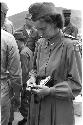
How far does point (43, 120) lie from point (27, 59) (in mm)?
2398

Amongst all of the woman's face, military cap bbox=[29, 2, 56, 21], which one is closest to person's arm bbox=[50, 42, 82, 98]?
the woman's face

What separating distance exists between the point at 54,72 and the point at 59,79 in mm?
73

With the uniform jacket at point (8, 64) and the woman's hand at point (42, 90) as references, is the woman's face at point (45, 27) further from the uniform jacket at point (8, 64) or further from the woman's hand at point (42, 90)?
the uniform jacket at point (8, 64)

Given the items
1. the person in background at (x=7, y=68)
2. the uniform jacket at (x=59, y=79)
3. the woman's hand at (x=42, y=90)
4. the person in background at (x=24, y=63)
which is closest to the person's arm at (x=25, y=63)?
the person in background at (x=24, y=63)

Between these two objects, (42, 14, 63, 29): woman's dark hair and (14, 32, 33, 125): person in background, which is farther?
(14, 32, 33, 125): person in background

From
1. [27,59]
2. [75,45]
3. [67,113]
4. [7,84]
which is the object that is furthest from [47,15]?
[27,59]

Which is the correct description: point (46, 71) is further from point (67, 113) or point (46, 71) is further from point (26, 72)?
point (26, 72)

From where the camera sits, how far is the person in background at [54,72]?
2.60 m

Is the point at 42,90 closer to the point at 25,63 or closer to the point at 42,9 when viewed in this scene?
the point at 42,9

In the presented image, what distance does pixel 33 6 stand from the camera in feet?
8.78

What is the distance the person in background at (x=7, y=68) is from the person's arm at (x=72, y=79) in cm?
93

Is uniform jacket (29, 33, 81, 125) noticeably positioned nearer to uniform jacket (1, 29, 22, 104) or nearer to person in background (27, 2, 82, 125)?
person in background (27, 2, 82, 125)

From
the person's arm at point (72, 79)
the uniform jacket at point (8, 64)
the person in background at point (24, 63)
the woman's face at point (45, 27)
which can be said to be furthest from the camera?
the person in background at point (24, 63)

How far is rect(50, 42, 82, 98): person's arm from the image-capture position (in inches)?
101
